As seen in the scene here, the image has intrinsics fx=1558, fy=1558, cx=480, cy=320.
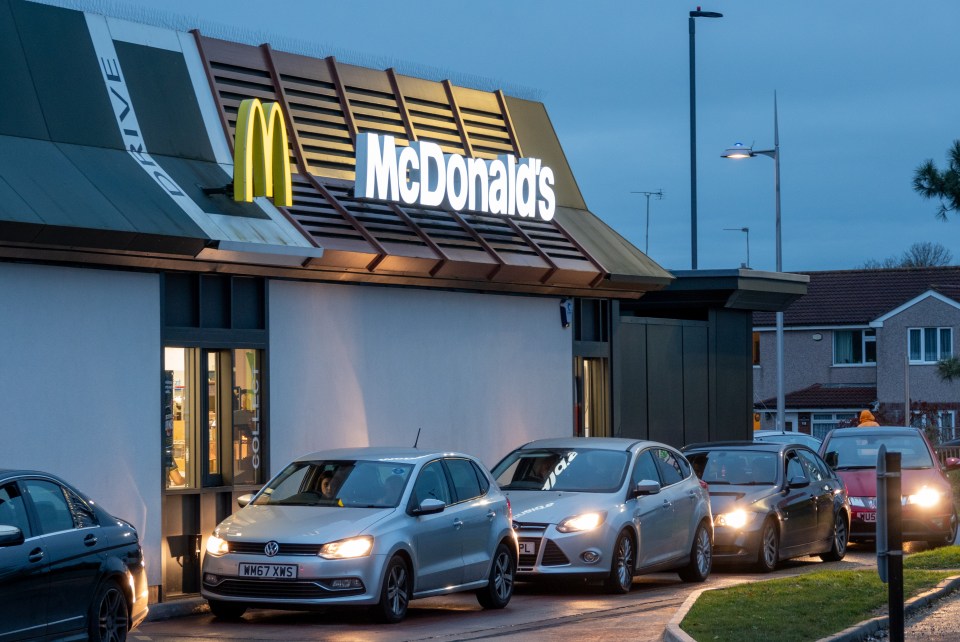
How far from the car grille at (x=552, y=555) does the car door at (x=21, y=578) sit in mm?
6834

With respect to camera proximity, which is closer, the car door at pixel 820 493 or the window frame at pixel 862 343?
the car door at pixel 820 493

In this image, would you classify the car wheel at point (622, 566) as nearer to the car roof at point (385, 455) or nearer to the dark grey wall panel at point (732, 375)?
the car roof at point (385, 455)

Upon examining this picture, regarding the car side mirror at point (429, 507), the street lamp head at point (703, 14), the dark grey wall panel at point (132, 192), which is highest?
the street lamp head at point (703, 14)

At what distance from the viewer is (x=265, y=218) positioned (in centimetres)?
1788

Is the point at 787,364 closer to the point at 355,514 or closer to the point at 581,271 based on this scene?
the point at 581,271

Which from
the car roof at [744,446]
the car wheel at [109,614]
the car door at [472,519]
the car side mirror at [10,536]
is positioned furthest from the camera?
the car roof at [744,446]

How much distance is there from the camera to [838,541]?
843 inches

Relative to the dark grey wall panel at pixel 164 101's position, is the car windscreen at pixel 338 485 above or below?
below

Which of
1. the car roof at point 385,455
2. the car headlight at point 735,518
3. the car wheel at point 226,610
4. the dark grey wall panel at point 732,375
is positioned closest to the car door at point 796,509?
the car headlight at point 735,518

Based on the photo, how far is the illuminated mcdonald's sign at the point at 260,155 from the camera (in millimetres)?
17047

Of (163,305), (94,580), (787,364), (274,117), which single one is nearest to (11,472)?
(94,580)

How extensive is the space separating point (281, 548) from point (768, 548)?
792 centimetres

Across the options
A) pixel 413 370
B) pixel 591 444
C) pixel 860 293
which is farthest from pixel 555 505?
pixel 860 293

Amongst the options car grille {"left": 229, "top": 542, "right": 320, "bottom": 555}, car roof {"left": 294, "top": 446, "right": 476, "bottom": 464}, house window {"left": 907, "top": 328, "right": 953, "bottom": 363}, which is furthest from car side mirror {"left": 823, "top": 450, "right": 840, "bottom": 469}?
house window {"left": 907, "top": 328, "right": 953, "bottom": 363}
